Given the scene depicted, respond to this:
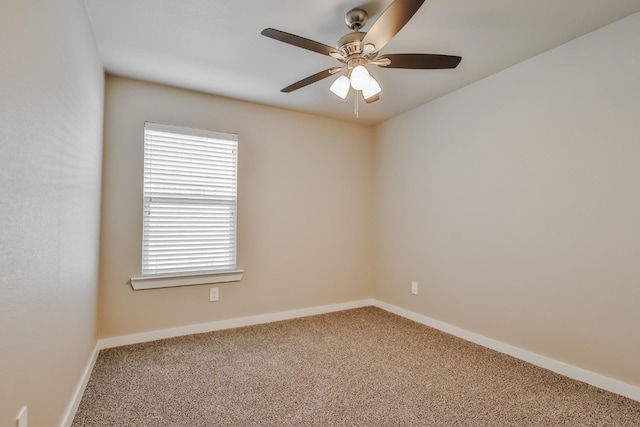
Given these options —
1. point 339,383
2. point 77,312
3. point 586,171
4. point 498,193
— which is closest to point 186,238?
point 77,312

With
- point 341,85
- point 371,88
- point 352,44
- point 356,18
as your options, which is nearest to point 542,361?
point 371,88

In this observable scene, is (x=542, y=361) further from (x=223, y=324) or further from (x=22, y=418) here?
(x=22, y=418)

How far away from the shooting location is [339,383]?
7.09 ft

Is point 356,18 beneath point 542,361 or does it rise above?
above

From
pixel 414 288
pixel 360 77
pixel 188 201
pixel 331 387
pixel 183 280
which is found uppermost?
pixel 360 77

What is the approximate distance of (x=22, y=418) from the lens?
42.8 inches

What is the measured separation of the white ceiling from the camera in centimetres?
189

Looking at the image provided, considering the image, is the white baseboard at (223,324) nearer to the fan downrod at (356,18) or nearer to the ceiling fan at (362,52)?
the ceiling fan at (362,52)

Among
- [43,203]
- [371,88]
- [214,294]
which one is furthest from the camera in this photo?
[214,294]

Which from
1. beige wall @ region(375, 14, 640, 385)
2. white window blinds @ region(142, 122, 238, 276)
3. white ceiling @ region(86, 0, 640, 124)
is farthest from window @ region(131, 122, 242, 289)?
beige wall @ region(375, 14, 640, 385)

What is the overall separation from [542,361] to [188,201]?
126 inches

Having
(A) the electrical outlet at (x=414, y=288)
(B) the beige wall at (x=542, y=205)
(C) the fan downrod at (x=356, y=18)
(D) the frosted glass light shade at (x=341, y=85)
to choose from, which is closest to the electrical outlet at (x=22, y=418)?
(D) the frosted glass light shade at (x=341, y=85)

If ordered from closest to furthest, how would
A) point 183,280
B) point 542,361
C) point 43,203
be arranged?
1. point 43,203
2. point 542,361
3. point 183,280

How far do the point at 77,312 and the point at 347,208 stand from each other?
2810 mm
